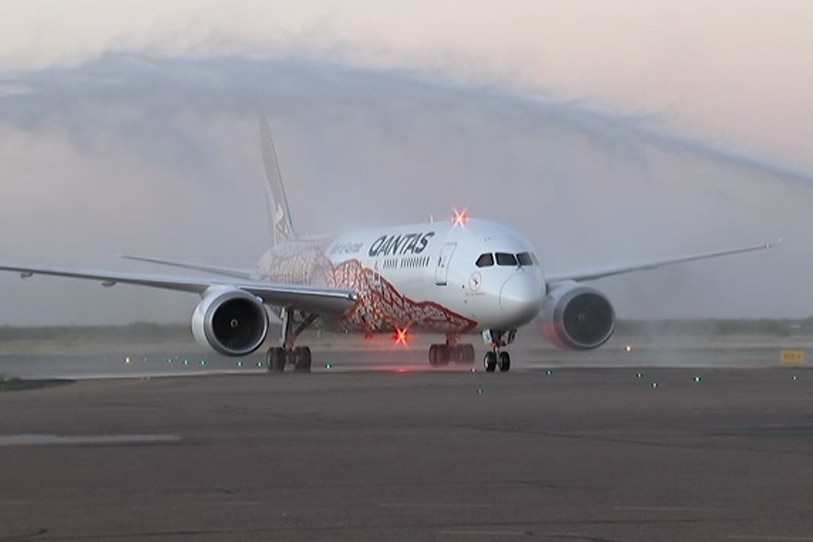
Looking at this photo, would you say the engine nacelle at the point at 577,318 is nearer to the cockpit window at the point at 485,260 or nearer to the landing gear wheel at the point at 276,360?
the cockpit window at the point at 485,260

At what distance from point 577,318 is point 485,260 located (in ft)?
13.9

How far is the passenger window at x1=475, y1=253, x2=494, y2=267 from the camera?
44625 millimetres

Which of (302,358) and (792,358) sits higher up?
(792,358)

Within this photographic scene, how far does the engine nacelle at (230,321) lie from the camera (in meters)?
46.3

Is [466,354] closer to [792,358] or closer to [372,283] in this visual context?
[372,283]

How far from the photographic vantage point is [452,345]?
49.4 m

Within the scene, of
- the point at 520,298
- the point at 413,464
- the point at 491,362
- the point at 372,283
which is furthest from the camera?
the point at 372,283

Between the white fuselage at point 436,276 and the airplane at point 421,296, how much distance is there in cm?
4

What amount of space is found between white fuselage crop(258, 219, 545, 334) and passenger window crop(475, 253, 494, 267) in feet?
0.08

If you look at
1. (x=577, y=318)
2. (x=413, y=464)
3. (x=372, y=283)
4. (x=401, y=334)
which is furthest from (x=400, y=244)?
(x=413, y=464)

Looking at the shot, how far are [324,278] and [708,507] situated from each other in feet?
132

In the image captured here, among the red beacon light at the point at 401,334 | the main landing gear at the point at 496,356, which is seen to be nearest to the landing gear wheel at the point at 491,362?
the main landing gear at the point at 496,356

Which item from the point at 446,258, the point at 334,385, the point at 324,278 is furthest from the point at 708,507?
the point at 324,278

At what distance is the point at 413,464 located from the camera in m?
17.8
